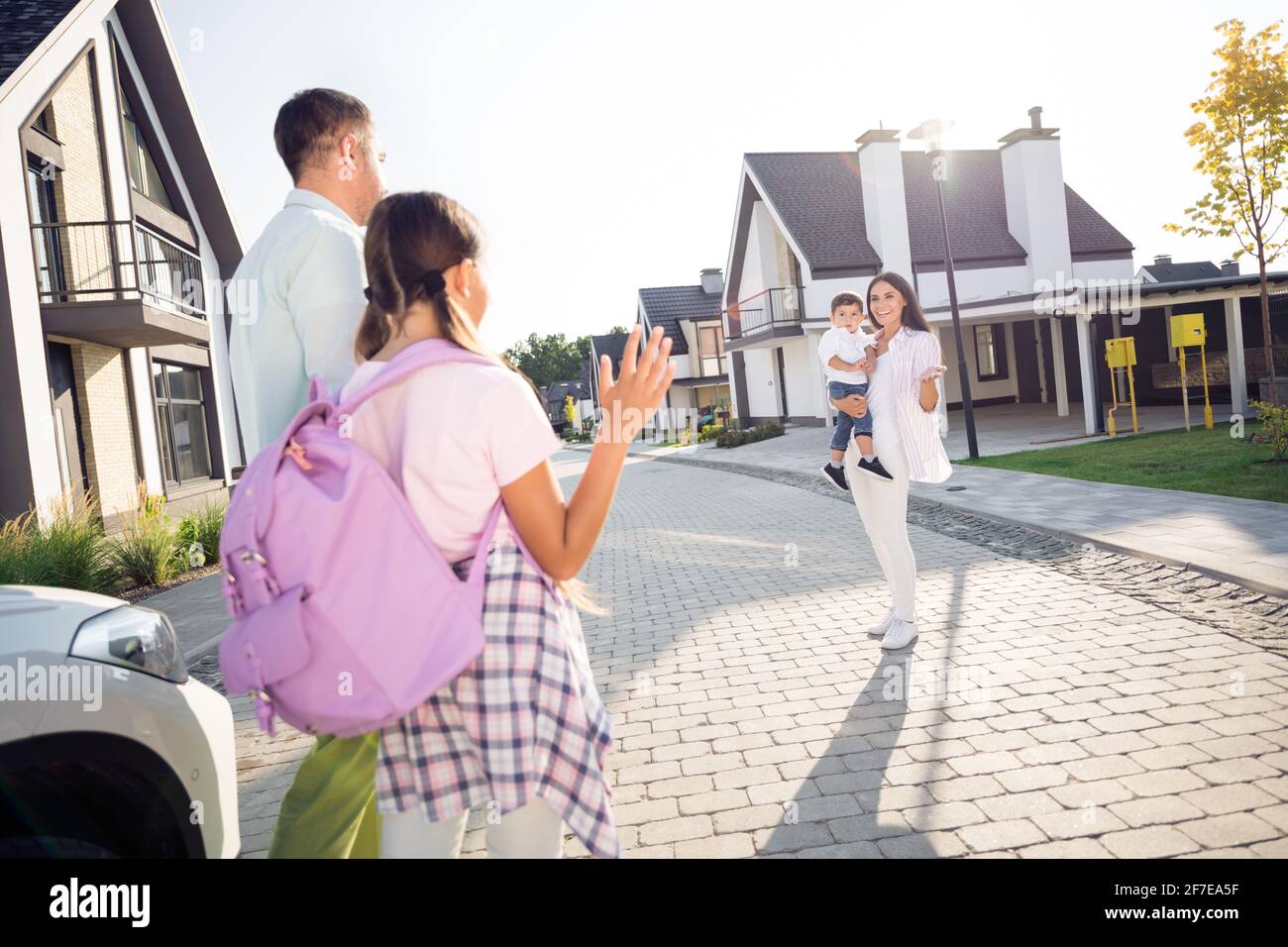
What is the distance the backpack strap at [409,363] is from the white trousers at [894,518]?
361 cm

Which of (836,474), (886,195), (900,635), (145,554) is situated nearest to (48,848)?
(900,635)

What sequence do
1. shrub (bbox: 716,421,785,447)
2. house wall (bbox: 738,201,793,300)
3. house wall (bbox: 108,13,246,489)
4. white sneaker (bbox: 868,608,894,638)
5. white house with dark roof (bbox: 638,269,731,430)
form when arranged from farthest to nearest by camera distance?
white house with dark roof (bbox: 638,269,731,430)
house wall (bbox: 738,201,793,300)
shrub (bbox: 716,421,785,447)
house wall (bbox: 108,13,246,489)
white sneaker (bbox: 868,608,894,638)

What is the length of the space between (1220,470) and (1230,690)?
25.3ft

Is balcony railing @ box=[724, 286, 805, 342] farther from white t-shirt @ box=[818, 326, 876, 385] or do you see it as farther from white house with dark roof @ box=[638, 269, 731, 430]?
white t-shirt @ box=[818, 326, 876, 385]

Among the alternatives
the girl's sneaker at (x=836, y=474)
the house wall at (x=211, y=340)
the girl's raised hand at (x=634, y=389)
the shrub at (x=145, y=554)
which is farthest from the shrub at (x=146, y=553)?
the girl's raised hand at (x=634, y=389)

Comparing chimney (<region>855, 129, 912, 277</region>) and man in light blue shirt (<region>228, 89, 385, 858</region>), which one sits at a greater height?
chimney (<region>855, 129, 912, 277</region>)

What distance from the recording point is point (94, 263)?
47.3 feet

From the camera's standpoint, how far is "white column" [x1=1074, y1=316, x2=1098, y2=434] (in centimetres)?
1662

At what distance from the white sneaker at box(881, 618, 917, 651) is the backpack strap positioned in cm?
392

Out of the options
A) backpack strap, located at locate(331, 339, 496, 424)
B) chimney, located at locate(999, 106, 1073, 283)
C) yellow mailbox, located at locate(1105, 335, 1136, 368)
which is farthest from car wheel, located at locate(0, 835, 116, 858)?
chimney, located at locate(999, 106, 1073, 283)

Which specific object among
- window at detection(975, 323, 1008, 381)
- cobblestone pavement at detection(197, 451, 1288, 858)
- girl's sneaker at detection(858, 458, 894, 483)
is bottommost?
cobblestone pavement at detection(197, 451, 1288, 858)

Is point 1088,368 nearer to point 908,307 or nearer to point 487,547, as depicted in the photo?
point 908,307

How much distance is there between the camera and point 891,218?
1053 inches

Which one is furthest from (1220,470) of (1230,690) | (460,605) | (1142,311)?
(1142,311)
